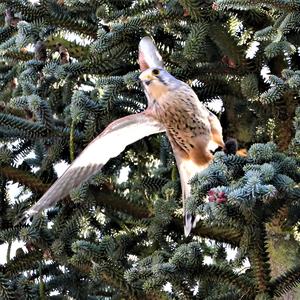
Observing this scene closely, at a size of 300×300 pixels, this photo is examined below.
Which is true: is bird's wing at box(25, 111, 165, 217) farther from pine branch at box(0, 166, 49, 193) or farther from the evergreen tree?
pine branch at box(0, 166, 49, 193)

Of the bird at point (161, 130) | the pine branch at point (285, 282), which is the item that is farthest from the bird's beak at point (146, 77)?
the pine branch at point (285, 282)

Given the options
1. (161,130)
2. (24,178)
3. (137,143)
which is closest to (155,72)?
(161,130)

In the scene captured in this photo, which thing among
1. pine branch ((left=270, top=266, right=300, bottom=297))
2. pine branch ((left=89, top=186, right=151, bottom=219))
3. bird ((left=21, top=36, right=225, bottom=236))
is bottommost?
pine branch ((left=270, top=266, right=300, bottom=297))

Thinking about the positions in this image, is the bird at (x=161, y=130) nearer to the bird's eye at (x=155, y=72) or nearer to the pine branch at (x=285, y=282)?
the bird's eye at (x=155, y=72)

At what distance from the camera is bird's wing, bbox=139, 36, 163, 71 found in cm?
239

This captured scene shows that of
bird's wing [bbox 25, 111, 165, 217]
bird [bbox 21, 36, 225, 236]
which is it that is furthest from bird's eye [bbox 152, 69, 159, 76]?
bird's wing [bbox 25, 111, 165, 217]

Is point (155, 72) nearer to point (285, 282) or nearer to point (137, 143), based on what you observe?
point (137, 143)

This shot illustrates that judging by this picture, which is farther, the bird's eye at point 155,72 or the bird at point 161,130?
the bird's eye at point 155,72

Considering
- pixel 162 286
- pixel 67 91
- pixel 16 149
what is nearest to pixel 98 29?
pixel 67 91

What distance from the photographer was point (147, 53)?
7.85 ft

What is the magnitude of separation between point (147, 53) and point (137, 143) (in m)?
0.50

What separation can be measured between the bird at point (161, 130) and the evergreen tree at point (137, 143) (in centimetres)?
7

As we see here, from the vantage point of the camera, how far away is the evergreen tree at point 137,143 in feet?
6.84

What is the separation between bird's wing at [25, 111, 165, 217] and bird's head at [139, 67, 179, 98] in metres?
0.11
